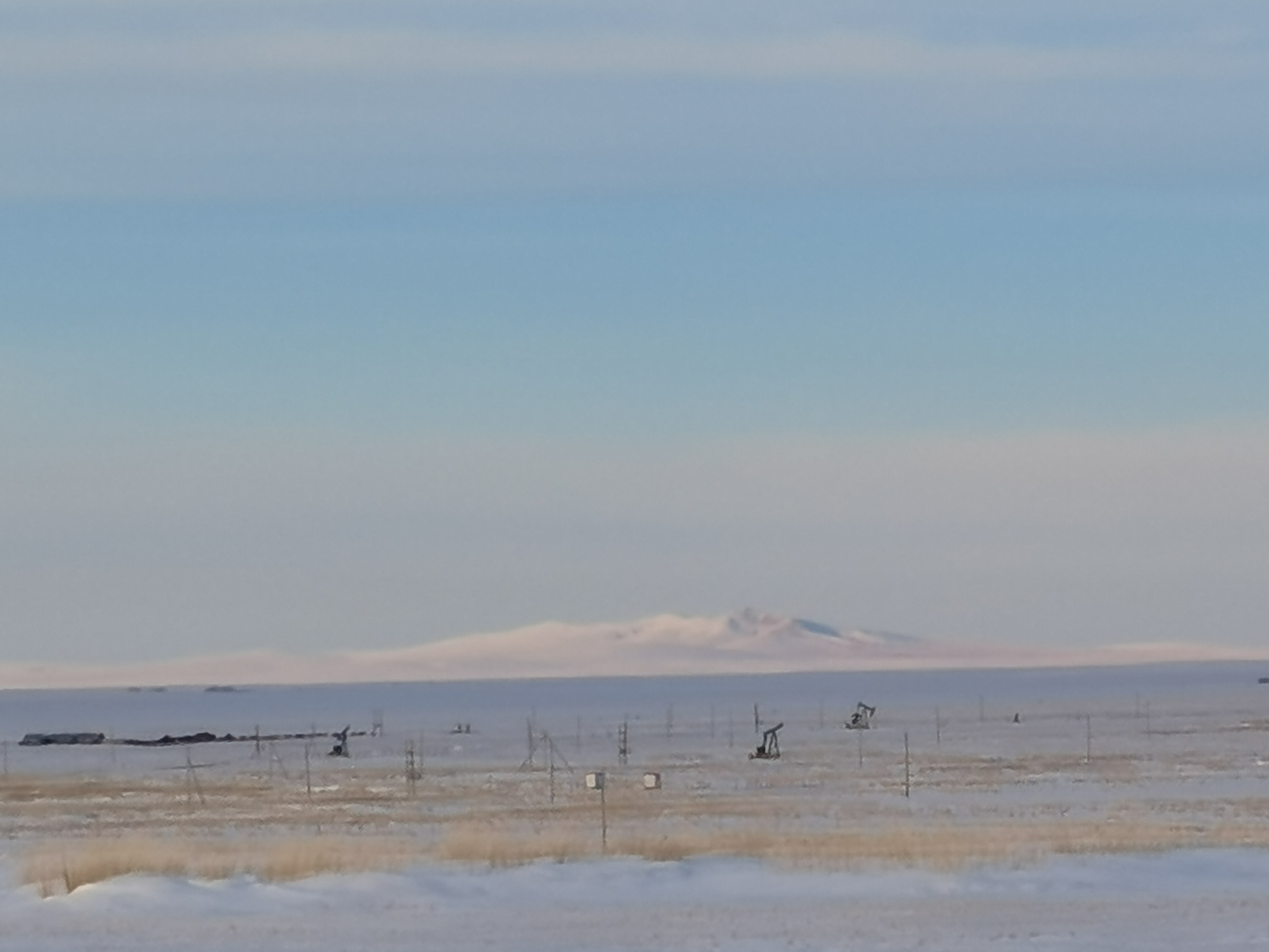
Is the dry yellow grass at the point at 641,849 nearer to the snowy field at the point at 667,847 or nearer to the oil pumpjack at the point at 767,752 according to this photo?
the snowy field at the point at 667,847

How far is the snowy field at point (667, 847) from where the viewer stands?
27047 millimetres

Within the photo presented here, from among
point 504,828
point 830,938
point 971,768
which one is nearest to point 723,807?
point 504,828

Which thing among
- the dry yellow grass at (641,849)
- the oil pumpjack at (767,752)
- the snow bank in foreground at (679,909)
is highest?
the oil pumpjack at (767,752)

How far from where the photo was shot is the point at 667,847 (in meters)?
35.5

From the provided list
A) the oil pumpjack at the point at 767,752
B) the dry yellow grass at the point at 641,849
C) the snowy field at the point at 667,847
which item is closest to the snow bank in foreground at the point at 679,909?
the snowy field at the point at 667,847

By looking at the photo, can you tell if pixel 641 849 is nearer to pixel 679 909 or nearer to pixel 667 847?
pixel 667 847

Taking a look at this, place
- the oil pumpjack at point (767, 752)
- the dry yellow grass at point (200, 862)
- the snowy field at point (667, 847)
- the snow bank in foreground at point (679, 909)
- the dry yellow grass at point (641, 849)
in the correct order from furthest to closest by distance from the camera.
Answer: the oil pumpjack at point (767, 752) < the dry yellow grass at point (641, 849) < the dry yellow grass at point (200, 862) < the snowy field at point (667, 847) < the snow bank in foreground at point (679, 909)

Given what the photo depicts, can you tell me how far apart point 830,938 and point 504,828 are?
2310 centimetres

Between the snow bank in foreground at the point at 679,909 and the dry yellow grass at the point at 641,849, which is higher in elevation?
the dry yellow grass at the point at 641,849

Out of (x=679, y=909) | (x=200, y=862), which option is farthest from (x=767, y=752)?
(x=679, y=909)

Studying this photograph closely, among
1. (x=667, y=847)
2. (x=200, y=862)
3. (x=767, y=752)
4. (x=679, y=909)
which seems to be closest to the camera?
(x=679, y=909)

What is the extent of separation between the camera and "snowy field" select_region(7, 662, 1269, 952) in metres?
27.0

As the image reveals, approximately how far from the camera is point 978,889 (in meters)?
29.7

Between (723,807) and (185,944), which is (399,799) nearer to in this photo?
(723,807)
